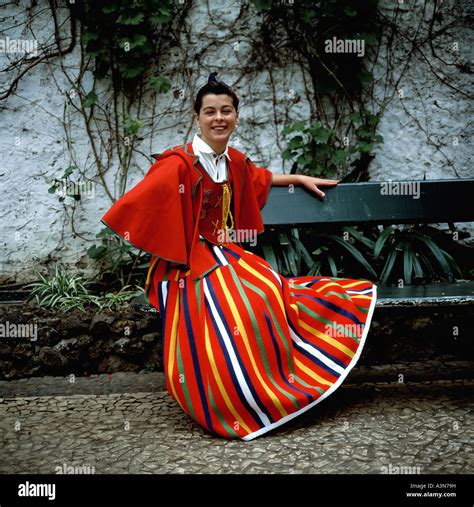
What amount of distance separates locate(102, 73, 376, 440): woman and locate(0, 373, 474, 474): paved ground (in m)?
0.15

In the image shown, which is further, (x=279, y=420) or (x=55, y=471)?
(x=279, y=420)

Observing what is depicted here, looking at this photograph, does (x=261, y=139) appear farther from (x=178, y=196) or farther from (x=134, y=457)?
(x=134, y=457)

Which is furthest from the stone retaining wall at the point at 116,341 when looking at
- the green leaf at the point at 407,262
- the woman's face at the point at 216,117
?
the woman's face at the point at 216,117

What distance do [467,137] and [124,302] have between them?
2657 mm

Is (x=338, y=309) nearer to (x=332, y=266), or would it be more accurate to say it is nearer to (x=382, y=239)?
(x=332, y=266)

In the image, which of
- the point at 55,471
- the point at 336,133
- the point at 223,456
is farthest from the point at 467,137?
the point at 55,471

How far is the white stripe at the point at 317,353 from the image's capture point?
2484 mm

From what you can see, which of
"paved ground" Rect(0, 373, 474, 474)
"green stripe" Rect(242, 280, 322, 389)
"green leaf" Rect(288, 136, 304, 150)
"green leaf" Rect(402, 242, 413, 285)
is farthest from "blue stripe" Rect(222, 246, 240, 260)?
"green leaf" Rect(288, 136, 304, 150)

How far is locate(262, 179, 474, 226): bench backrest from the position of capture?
10.6 feet

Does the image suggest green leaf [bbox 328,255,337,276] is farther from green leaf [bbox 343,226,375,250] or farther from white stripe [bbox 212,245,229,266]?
white stripe [bbox 212,245,229,266]

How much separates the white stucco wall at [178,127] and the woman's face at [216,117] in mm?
1580

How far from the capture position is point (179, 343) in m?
2.48

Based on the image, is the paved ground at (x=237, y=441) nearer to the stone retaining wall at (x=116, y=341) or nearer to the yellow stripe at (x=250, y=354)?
the yellow stripe at (x=250, y=354)

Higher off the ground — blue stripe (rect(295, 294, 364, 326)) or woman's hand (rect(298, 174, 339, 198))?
woman's hand (rect(298, 174, 339, 198))
